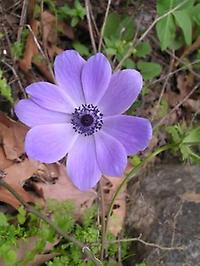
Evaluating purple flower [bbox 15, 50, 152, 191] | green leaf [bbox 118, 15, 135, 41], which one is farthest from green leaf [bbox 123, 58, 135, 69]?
purple flower [bbox 15, 50, 152, 191]

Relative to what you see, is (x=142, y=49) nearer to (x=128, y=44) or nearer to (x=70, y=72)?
(x=128, y=44)

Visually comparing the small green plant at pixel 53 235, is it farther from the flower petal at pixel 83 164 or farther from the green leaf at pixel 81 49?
the green leaf at pixel 81 49

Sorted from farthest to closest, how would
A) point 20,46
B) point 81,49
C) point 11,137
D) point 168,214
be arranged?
point 81,49
point 20,46
point 168,214
point 11,137

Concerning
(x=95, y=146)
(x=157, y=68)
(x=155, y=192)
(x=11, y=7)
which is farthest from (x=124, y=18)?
(x=95, y=146)

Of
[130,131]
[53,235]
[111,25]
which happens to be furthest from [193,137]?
[111,25]

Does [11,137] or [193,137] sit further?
[11,137]

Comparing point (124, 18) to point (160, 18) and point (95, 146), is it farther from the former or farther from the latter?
point (95, 146)

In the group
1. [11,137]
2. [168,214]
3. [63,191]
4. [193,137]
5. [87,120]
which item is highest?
[87,120]
